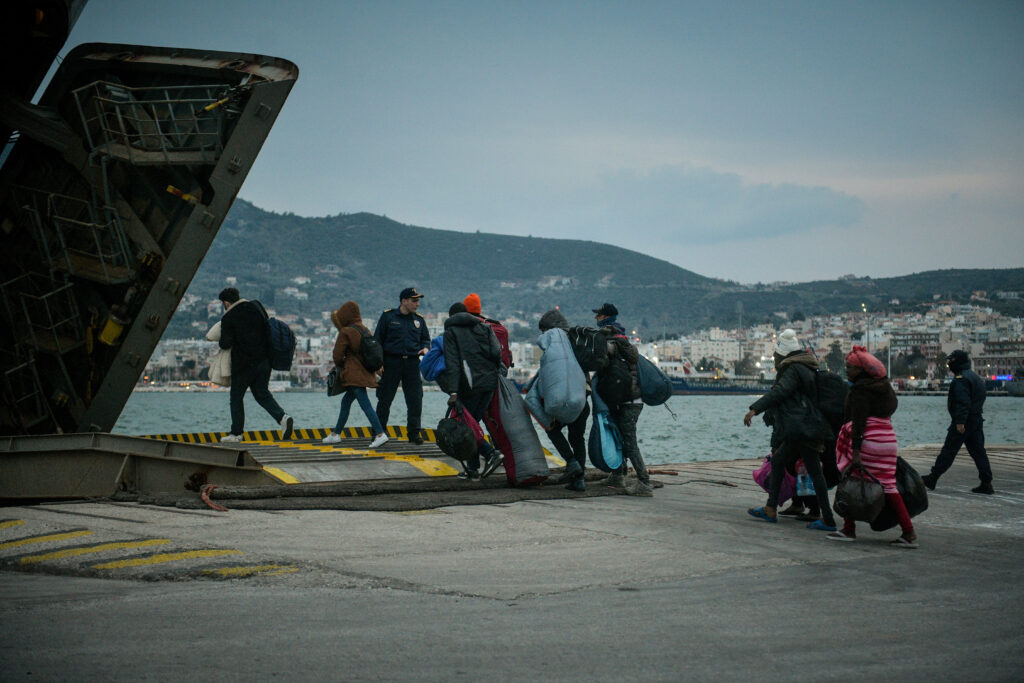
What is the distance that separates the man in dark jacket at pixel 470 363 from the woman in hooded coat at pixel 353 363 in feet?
8.26

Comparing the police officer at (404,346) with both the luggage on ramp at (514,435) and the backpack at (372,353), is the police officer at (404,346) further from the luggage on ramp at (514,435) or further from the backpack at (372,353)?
the luggage on ramp at (514,435)

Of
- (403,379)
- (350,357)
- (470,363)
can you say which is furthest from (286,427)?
(470,363)

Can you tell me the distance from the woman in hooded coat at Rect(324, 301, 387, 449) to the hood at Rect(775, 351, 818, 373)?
5.14 metres

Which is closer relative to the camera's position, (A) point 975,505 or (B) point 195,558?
(B) point 195,558

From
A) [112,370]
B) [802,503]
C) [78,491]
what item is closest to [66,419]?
[112,370]

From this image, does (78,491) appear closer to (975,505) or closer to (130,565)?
(130,565)

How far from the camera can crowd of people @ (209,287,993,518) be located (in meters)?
7.03

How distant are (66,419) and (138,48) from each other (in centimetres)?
389

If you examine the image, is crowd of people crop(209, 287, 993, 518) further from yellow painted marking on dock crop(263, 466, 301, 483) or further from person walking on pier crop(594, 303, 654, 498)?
yellow painted marking on dock crop(263, 466, 301, 483)

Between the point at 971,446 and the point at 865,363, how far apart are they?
4.77m

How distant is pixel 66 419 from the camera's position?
1022cm

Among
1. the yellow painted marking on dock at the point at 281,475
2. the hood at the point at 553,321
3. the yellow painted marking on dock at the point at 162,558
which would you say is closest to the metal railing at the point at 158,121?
the yellow painted marking on dock at the point at 281,475

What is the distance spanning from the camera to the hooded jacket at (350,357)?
11383mm

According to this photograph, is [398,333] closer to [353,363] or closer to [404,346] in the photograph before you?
[404,346]
